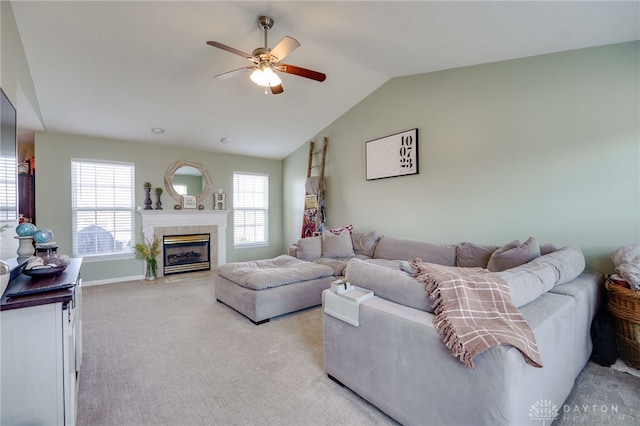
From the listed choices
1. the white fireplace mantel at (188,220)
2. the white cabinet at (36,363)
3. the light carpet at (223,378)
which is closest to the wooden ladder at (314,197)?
the white fireplace mantel at (188,220)

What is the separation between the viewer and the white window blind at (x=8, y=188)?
192cm

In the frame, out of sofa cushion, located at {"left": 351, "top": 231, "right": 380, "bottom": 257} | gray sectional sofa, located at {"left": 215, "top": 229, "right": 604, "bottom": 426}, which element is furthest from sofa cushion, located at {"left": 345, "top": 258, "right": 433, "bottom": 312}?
sofa cushion, located at {"left": 351, "top": 231, "right": 380, "bottom": 257}

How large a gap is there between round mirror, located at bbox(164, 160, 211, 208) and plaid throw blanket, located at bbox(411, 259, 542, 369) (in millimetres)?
5302

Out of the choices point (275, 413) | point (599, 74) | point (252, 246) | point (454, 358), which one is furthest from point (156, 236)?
point (599, 74)

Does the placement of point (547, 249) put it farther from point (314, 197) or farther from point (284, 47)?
point (314, 197)

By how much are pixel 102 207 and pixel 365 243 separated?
15.0 feet

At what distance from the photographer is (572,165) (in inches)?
114

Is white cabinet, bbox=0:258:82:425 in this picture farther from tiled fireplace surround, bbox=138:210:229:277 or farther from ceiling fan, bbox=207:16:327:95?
tiled fireplace surround, bbox=138:210:229:277

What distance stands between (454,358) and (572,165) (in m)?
2.73

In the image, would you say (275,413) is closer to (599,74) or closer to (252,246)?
(599,74)

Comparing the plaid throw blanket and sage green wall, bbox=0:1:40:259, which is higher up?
sage green wall, bbox=0:1:40:259

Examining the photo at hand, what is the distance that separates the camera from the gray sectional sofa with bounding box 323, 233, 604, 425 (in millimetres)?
1250

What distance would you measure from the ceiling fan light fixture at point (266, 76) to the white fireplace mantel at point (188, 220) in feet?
12.0

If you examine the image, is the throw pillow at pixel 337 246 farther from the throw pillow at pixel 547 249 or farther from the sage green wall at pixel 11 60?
the sage green wall at pixel 11 60
